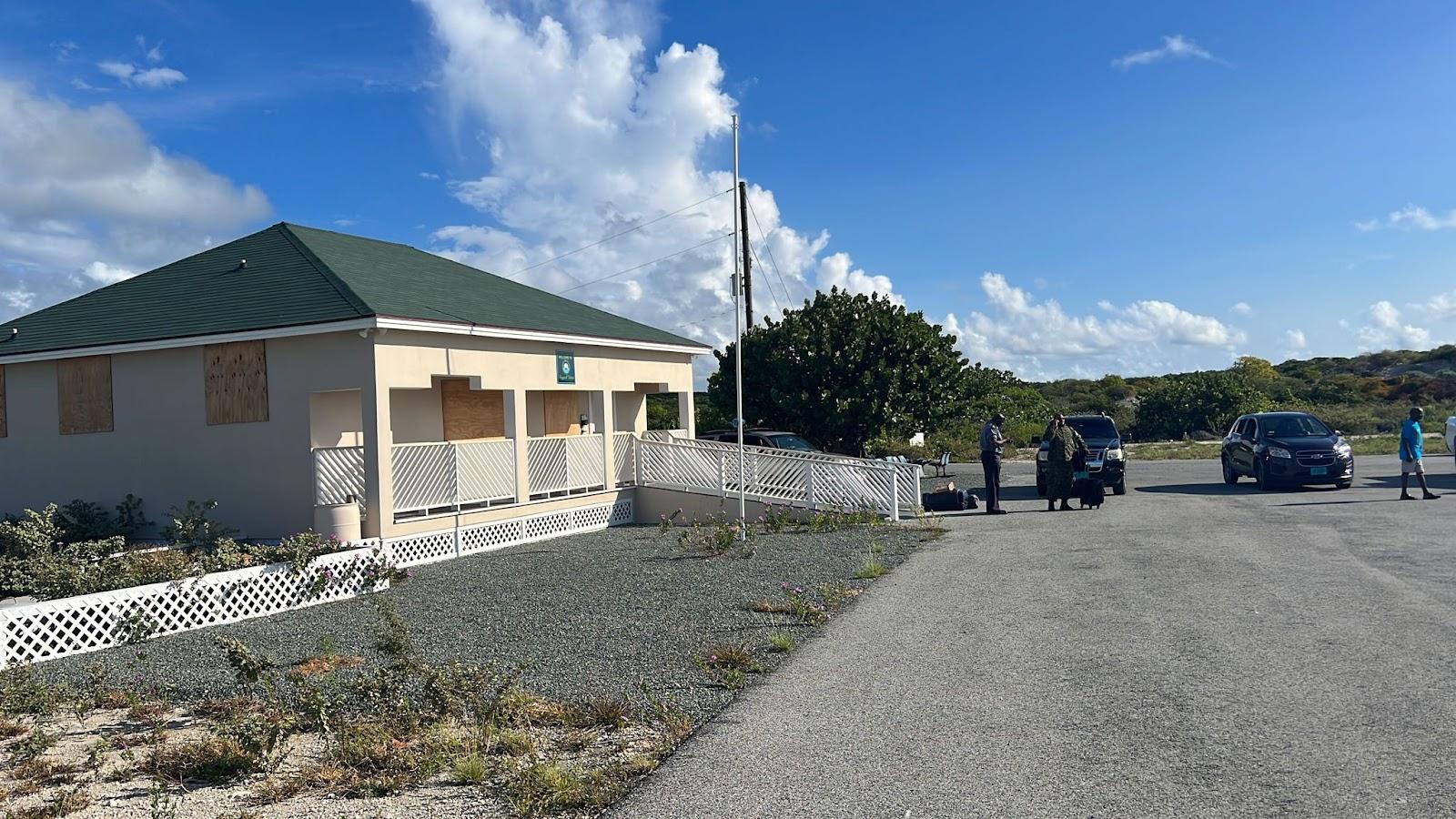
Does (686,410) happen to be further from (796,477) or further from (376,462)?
(376,462)

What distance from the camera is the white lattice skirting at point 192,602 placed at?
980 cm

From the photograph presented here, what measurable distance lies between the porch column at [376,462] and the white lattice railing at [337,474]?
22cm

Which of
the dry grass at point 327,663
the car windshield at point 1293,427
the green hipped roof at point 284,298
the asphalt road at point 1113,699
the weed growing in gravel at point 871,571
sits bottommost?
the dry grass at point 327,663

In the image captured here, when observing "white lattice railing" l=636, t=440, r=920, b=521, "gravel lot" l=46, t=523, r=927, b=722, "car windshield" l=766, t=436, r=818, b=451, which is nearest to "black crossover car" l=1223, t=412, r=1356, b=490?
"white lattice railing" l=636, t=440, r=920, b=521

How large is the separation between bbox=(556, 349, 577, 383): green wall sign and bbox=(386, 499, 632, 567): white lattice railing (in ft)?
7.52

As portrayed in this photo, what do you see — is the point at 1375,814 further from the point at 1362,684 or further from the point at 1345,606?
the point at 1345,606

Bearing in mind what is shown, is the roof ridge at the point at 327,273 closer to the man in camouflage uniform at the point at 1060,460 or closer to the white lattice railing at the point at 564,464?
the white lattice railing at the point at 564,464

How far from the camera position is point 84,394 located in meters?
16.4

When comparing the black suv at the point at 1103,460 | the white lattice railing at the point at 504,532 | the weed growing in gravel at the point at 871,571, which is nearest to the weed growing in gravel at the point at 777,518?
the white lattice railing at the point at 504,532

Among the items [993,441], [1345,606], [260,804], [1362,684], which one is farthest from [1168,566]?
[260,804]

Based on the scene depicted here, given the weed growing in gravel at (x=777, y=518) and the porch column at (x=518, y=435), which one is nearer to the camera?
the porch column at (x=518, y=435)

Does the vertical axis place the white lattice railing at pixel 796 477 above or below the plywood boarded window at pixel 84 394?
below

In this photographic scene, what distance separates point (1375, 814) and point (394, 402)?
15.1 metres

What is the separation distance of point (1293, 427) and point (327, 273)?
61.9ft
